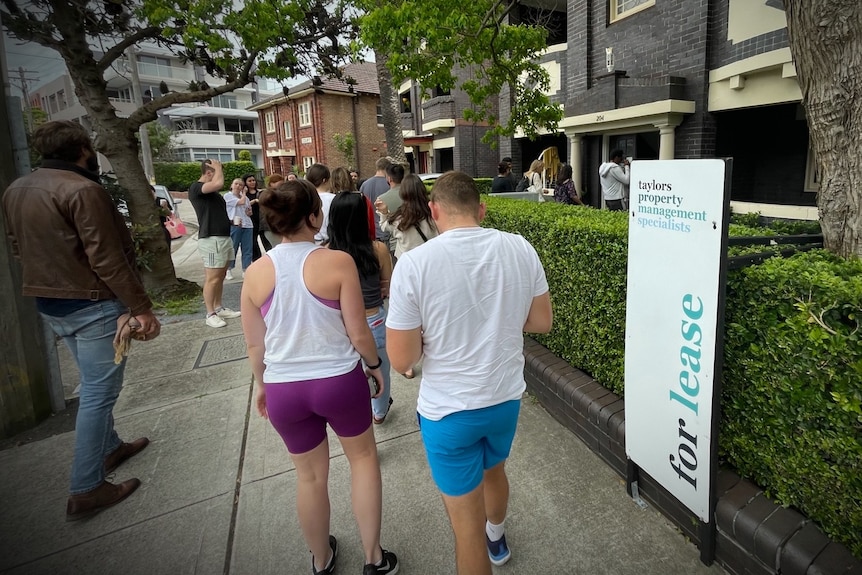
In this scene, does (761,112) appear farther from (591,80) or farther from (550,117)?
(550,117)

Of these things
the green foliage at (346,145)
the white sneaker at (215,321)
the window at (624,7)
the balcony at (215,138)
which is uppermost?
the balcony at (215,138)

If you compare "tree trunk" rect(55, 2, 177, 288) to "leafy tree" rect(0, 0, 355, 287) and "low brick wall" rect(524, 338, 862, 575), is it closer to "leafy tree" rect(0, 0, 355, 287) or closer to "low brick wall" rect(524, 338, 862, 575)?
"leafy tree" rect(0, 0, 355, 287)

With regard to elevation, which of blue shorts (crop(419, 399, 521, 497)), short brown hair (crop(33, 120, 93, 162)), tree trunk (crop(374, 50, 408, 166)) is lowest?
blue shorts (crop(419, 399, 521, 497))

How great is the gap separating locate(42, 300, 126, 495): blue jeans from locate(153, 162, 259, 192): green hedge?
3774 cm

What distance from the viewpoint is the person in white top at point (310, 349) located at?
81.3 inches

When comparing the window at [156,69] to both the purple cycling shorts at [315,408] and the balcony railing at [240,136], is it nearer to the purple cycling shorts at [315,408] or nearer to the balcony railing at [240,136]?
the balcony railing at [240,136]

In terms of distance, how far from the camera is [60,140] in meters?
2.74

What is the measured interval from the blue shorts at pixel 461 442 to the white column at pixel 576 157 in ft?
37.2

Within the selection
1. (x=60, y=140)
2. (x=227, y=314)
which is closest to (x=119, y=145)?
(x=227, y=314)

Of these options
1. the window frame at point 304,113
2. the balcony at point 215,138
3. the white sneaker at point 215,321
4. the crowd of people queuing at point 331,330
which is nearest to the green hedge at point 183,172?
the window frame at point 304,113

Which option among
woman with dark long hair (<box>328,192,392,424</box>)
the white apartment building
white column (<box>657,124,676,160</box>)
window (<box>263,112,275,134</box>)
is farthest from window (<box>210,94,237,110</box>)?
woman with dark long hair (<box>328,192,392,424</box>)

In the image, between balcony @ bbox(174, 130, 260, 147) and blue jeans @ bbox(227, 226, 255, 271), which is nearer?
blue jeans @ bbox(227, 226, 255, 271)

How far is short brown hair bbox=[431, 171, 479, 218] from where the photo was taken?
1.96 metres

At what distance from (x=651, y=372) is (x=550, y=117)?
233 inches
